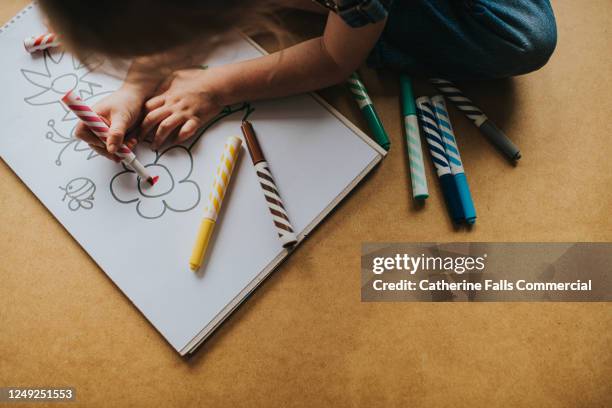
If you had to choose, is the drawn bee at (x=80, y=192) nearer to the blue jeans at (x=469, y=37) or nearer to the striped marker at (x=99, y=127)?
the striped marker at (x=99, y=127)

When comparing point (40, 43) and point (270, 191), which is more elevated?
point (40, 43)

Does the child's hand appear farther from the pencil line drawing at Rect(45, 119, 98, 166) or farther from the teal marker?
the teal marker

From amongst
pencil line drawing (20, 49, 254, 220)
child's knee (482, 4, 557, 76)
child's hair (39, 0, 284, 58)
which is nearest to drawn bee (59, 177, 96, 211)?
pencil line drawing (20, 49, 254, 220)

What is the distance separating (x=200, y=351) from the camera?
19.3 inches

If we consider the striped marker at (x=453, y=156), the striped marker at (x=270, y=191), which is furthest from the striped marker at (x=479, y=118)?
the striped marker at (x=270, y=191)

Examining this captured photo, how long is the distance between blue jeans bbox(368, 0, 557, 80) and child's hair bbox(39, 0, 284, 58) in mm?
253

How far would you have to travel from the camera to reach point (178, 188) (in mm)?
523

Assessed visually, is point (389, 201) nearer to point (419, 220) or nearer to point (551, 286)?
point (419, 220)

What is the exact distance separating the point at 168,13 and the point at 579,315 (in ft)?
1.58

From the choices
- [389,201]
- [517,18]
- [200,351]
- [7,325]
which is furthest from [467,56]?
[7,325]

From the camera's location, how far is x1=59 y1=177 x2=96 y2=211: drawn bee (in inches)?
20.6

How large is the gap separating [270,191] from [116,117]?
0.19 metres

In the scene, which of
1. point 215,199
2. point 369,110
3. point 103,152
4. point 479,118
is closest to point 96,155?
point 103,152

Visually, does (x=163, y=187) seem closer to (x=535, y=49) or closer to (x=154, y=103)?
(x=154, y=103)
